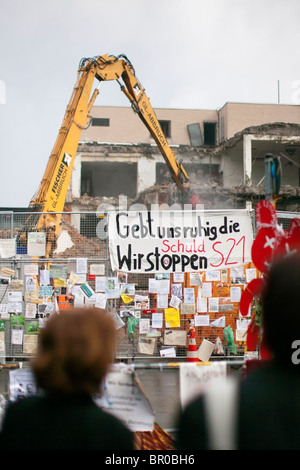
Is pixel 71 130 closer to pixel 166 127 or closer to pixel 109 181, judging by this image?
pixel 109 181

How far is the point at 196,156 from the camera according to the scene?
124 ft

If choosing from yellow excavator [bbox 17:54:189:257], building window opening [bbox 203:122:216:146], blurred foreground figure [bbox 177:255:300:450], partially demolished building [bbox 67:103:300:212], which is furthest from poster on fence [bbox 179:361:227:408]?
building window opening [bbox 203:122:216:146]

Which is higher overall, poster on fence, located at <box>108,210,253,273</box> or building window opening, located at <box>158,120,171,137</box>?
building window opening, located at <box>158,120,171,137</box>

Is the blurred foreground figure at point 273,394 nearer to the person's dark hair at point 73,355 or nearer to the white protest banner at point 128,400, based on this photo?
the person's dark hair at point 73,355

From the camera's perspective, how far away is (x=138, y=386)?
12.0 feet

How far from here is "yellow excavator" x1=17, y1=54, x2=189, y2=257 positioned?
10969 millimetres

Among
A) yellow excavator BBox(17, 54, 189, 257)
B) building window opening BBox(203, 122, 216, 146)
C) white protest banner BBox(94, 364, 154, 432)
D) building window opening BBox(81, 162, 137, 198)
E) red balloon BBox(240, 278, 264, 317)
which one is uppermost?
building window opening BBox(203, 122, 216, 146)

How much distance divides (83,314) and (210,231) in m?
7.65

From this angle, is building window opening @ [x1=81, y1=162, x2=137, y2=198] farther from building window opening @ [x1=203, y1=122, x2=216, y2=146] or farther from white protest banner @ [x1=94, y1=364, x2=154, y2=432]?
white protest banner @ [x1=94, y1=364, x2=154, y2=432]

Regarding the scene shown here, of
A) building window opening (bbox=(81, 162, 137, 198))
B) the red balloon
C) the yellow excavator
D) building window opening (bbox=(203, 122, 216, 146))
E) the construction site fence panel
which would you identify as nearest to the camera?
the red balloon

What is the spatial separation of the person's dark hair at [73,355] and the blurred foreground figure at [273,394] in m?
0.45

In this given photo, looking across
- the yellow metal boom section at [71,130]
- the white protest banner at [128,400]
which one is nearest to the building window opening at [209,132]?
the yellow metal boom section at [71,130]

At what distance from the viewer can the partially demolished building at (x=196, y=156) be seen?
31266mm

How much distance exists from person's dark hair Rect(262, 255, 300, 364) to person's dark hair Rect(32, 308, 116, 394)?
0.69 m
